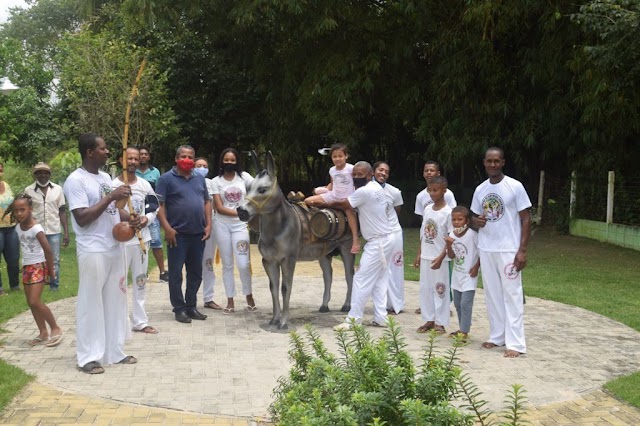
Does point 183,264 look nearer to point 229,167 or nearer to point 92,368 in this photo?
point 229,167

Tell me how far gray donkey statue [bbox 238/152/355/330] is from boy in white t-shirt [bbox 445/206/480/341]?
1682mm

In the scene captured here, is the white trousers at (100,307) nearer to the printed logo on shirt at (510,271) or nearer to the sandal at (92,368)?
the sandal at (92,368)

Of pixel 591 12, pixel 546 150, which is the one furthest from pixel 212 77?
pixel 591 12

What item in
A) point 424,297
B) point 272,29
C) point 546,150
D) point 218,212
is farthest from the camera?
point 272,29

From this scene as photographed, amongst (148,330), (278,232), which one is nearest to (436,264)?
(278,232)

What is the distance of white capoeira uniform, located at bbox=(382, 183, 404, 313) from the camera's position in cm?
930

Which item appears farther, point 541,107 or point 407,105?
point 407,105

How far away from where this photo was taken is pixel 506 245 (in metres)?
7.72

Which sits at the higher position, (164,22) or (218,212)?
(164,22)

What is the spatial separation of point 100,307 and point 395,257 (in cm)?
403

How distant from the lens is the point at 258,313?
9.89m

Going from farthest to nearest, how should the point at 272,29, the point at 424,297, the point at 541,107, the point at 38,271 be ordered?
the point at 272,29 → the point at 541,107 → the point at 424,297 → the point at 38,271

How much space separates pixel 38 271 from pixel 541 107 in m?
14.7

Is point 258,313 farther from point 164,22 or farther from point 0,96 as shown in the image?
point 0,96
